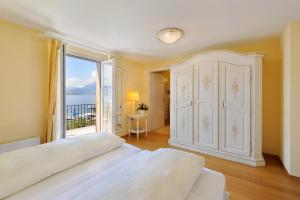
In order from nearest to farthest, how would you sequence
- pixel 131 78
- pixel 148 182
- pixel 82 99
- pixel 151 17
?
pixel 148 182
pixel 151 17
pixel 131 78
pixel 82 99

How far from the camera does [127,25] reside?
2350 millimetres

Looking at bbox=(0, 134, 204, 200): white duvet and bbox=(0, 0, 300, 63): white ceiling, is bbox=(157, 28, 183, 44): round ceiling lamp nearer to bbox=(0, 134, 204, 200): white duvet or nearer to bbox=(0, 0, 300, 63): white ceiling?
bbox=(0, 0, 300, 63): white ceiling

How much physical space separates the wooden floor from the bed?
0.92 metres

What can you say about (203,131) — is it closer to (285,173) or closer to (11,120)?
(285,173)

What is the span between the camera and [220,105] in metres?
2.96

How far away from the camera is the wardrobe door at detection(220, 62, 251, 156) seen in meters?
2.69

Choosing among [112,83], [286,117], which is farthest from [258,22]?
[112,83]

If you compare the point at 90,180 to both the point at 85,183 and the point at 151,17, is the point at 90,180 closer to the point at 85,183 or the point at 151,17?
the point at 85,183

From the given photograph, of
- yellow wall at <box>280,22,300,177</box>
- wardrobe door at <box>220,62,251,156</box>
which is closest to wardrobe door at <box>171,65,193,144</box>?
wardrobe door at <box>220,62,251,156</box>

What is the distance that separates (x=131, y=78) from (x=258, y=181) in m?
3.71

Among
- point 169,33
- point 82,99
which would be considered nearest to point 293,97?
point 169,33

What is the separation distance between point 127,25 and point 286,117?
114 inches

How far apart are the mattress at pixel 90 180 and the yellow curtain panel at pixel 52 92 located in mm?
1511

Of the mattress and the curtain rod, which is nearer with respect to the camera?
the mattress
